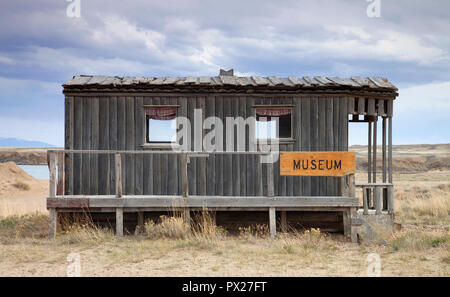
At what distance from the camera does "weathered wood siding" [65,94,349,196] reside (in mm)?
10250

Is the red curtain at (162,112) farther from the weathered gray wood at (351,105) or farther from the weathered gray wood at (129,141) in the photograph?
the weathered gray wood at (351,105)

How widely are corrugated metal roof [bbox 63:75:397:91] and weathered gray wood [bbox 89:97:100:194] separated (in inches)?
24.7

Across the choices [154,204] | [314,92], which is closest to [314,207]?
[314,92]

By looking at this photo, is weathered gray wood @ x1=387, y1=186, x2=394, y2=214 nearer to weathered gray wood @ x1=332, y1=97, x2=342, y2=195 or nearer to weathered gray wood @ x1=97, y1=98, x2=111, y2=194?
weathered gray wood @ x1=332, y1=97, x2=342, y2=195

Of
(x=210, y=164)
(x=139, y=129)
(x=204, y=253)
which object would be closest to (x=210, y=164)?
(x=210, y=164)

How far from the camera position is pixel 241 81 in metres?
10.5

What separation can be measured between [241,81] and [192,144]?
2.14 metres

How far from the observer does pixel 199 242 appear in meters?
8.40

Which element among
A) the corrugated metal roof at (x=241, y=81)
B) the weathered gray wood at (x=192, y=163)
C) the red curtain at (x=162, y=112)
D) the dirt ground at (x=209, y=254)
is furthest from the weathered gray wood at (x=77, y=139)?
the weathered gray wood at (x=192, y=163)

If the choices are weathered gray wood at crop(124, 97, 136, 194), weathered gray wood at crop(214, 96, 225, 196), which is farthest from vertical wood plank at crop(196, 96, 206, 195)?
weathered gray wood at crop(124, 97, 136, 194)

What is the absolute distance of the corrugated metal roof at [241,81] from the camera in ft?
33.1

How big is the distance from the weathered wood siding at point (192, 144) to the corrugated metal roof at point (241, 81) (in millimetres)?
380
